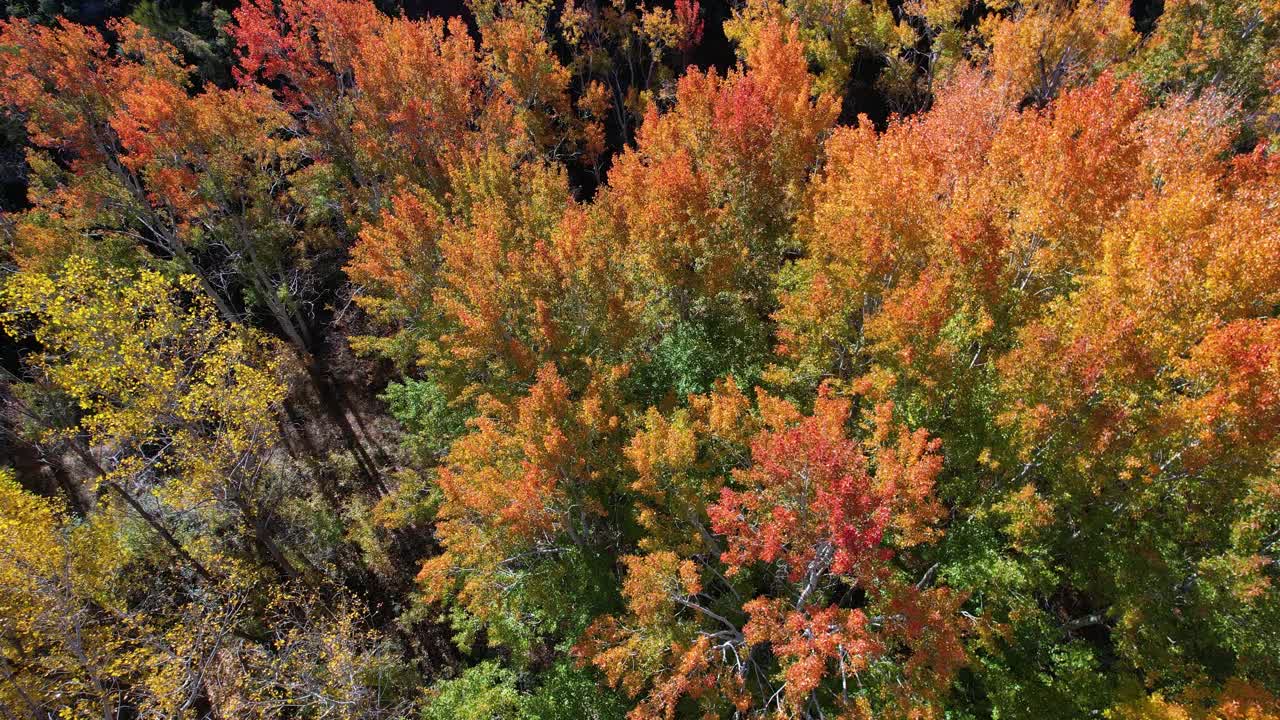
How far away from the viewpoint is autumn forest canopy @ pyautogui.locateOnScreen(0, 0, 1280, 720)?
1190 centimetres

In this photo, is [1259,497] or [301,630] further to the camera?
[301,630]

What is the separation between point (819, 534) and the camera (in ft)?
38.5

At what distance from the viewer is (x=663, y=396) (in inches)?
727

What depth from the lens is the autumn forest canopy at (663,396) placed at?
11.9 m

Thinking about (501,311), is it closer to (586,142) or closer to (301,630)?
(301,630)

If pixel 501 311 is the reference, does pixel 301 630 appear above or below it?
below

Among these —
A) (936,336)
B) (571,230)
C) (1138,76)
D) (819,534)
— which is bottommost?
(819,534)

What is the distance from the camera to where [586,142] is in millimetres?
35469

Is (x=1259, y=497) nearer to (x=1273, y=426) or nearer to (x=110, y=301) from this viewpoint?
(x=1273, y=426)

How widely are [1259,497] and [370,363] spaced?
32.5 meters

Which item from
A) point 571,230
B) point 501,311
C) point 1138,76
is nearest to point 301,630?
point 501,311

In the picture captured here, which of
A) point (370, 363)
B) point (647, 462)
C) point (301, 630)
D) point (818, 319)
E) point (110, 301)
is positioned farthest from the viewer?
point (370, 363)

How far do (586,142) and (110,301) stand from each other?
25.3 metres

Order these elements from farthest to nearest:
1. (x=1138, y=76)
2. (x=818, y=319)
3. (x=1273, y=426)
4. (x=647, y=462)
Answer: (x=1138, y=76) → (x=818, y=319) → (x=647, y=462) → (x=1273, y=426)
